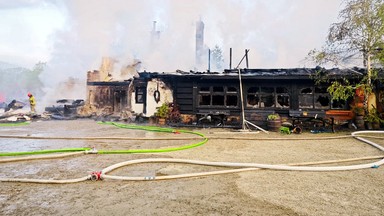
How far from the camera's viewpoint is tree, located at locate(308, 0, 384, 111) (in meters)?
11.4

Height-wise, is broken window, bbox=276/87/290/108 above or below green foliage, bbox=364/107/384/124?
above

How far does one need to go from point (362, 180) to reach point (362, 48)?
34.2 ft

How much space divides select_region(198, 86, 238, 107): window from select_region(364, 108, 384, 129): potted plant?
697 cm

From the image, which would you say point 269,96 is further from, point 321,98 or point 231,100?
point 321,98

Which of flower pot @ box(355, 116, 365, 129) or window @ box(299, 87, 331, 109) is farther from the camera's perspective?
window @ box(299, 87, 331, 109)

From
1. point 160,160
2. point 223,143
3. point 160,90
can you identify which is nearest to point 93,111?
point 160,90

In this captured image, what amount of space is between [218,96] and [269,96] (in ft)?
10.5

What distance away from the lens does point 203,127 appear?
1441 centimetres

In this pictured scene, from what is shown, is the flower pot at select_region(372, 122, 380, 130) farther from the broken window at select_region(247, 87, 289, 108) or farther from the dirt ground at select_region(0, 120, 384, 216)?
the dirt ground at select_region(0, 120, 384, 216)

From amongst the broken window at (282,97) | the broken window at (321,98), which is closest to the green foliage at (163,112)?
the broken window at (282,97)

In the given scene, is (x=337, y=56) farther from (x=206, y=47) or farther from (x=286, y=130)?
(x=206, y=47)

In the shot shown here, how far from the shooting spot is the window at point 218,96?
49.4 feet

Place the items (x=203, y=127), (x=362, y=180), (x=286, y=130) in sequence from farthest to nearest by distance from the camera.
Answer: (x=203, y=127)
(x=286, y=130)
(x=362, y=180)

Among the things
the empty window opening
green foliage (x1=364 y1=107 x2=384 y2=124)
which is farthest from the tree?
the empty window opening
